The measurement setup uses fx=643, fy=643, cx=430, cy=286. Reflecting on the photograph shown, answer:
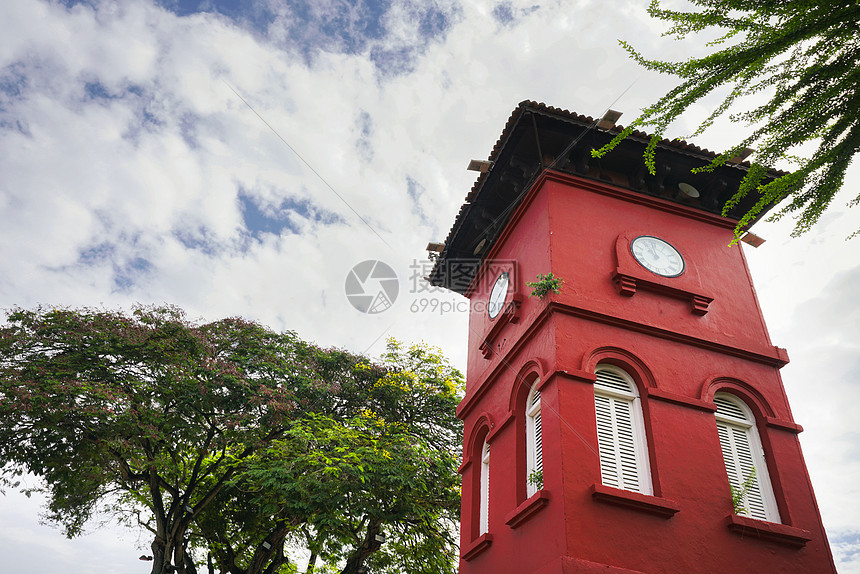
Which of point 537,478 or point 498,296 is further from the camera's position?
point 498,296

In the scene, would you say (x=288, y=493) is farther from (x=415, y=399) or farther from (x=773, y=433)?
(x=773, y=433)

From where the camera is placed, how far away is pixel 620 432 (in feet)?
26.8

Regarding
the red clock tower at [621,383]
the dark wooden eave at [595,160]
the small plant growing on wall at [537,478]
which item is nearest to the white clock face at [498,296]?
the red clock tower at [621,383]

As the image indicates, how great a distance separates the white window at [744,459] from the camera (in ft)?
26.5

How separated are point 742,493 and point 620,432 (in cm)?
169

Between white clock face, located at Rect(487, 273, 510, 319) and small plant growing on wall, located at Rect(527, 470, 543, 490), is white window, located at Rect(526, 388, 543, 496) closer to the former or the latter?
small plant growing on wall, located at Rect(527, 470, 543, 490)

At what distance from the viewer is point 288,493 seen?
13969mm

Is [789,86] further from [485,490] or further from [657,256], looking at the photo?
[485,490]

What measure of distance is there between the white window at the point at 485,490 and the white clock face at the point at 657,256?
3826 millimetres

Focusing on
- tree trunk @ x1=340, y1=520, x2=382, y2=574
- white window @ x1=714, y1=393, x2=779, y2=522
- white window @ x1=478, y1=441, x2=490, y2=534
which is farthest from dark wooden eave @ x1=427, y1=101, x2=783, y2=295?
tree trunk @ x1=340, y1=520, x2=382, y2=574

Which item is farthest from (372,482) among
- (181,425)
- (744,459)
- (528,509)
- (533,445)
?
(744,459)

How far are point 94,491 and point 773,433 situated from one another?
16422 millimetres

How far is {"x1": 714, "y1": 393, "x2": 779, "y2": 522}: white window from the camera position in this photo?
8.07 metres

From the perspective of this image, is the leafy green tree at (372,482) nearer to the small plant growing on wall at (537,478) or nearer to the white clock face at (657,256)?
the small plant growing on wall at (537,478)
